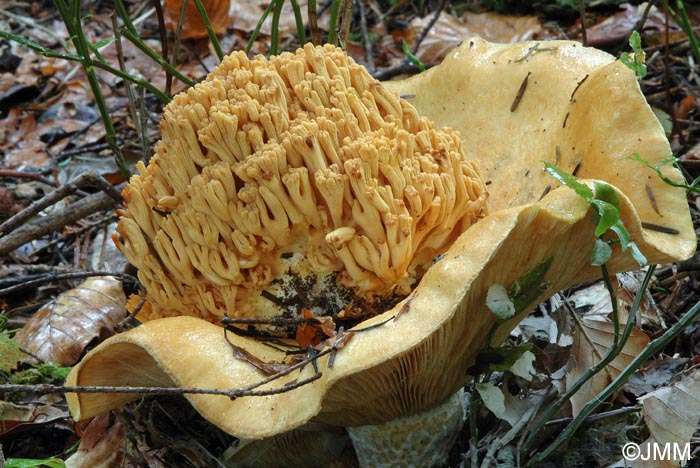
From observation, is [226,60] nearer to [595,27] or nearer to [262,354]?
[262,354]

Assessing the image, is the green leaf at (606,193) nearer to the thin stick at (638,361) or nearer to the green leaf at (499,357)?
the thin stick at (638,361)

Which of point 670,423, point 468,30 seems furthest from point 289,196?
point 468,30

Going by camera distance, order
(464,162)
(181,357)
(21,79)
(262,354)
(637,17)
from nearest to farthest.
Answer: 1. (181,357)
2. (262,354)
3. (464,162)
4. (637,17)
5. (21,79)

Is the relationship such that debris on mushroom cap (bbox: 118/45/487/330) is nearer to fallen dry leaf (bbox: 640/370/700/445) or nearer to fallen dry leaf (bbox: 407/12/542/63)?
fallen dry leaf (bbox: 640/370/700/445)

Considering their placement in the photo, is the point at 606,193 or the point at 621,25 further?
the point at 621,25

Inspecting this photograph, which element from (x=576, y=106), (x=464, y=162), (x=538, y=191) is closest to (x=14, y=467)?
(x=464, y=162)

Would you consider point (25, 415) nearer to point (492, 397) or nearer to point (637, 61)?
point (492, 397)
